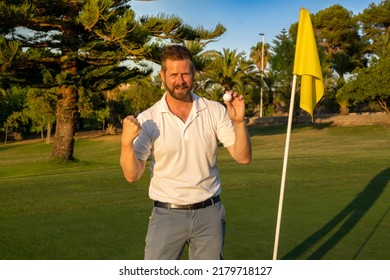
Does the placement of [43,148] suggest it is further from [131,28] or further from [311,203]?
[311,203]

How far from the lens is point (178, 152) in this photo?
354 cm

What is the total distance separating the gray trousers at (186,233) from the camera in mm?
3592

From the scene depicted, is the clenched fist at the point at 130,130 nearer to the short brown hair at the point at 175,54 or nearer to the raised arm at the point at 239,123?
the short brown hair at the point at 175,54

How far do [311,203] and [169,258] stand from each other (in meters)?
6.21

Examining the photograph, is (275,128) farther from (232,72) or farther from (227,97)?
(227,97)

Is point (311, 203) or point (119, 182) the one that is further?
point (119, 182)

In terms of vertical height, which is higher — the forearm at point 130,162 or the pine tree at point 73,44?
the pine tree at point 73,44

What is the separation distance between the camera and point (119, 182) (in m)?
13.2

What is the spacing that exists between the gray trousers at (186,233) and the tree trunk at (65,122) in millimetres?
21784

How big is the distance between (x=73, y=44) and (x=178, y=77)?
21249 mm

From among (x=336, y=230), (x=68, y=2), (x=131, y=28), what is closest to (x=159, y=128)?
(x=336, y=230)

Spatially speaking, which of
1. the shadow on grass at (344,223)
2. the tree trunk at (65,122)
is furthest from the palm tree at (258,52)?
the shadow on grass at (344,223)

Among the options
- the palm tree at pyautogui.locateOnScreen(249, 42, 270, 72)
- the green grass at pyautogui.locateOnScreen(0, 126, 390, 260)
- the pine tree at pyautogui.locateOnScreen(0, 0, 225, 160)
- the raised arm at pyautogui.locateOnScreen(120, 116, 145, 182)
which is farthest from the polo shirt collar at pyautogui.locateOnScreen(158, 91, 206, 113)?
the palm tree at pyautogui.locateOnScreen(249, 42, 270, 72)

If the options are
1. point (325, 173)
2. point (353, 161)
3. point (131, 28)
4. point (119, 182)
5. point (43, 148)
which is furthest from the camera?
point (43, 148)
